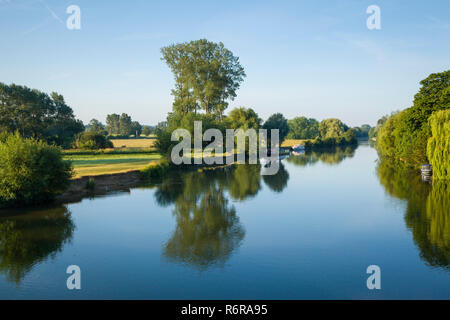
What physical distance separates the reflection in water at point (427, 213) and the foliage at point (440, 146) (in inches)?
59.5

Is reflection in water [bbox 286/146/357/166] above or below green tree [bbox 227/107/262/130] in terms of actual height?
below

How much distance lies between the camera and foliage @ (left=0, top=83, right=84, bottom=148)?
240ft

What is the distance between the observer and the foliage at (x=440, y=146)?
108ft

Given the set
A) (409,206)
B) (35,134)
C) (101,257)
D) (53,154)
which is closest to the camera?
(101,257)

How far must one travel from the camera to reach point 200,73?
6394 centimetres

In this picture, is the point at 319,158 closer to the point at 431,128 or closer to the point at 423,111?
the point at 423,111

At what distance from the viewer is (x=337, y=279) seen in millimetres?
11836

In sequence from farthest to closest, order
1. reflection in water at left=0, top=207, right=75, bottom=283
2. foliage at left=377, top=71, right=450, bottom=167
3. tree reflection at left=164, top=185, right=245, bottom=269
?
foliage at left=377, top=71, right=450, bottom=167, tree reflection at left=164, top=185, right=245, bottom=269, reflection in water at left=0, top=207, right=75, bottom=283

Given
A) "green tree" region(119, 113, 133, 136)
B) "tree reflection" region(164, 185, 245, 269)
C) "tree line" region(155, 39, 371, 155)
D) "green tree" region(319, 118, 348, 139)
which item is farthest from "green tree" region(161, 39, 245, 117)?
"green tree" region(119, 113, 133, 136)

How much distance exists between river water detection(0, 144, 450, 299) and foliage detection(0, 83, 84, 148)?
5856 centimetres

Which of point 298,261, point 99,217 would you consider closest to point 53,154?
point 99,217

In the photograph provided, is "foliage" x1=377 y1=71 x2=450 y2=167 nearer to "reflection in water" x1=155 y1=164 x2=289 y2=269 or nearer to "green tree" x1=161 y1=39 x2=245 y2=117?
"reflection in water" x1=155 y1=164 x2=289 y2=269
